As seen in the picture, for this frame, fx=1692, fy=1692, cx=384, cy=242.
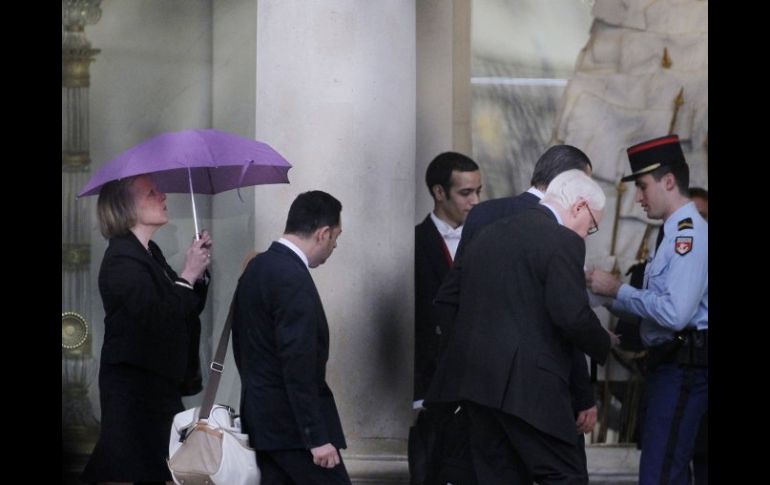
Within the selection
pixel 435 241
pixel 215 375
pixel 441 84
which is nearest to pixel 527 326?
pixel 215 375

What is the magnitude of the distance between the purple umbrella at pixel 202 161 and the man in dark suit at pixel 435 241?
875 millimetres

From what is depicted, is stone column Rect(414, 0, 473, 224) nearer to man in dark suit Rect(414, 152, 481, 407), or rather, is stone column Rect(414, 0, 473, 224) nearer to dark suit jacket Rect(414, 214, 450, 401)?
man in dark suit Rect(414, 152, 481, 407)

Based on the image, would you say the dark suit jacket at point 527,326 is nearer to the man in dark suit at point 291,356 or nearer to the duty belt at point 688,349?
the man in dark suit at point 291,356

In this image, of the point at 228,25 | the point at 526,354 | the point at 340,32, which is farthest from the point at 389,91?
the point at 526,354

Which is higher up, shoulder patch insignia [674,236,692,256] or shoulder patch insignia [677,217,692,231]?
shoulder patch insignia [677,217,692,231]

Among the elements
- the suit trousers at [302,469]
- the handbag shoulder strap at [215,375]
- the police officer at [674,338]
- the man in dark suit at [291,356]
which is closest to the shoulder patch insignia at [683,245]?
the police officer at [674,338]

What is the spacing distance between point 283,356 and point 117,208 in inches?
49.1

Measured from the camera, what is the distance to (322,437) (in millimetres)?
6469

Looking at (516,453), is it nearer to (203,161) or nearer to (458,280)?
(458,280)

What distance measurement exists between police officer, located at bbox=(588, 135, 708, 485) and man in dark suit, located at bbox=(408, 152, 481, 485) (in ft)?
3.22

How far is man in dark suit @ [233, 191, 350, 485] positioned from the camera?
21.2 feet

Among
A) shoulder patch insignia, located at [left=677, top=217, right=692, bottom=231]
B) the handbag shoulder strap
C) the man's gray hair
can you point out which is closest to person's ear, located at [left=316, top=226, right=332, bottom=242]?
the handbag shoulder strap

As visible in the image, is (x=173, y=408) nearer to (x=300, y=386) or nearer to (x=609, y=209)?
(x=300, y=386)

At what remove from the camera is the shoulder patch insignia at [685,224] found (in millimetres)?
7469
